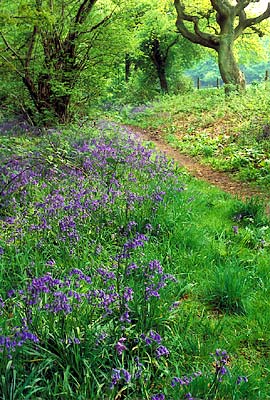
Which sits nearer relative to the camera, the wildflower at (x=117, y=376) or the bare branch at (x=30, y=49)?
the wildflower at (x=117, y=376)

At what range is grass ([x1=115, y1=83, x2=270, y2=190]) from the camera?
8602 millimetres

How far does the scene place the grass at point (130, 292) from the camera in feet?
7.64

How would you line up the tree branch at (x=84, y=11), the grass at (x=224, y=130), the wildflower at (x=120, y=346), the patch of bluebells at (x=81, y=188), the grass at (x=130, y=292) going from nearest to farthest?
the wildflower at (x=120, y=346) → the grass at (x=130, y=292) → the patch of bluebells at (x=81, y=188) → the grass at (x=224, y=130) → the tree branch at (x=84, y=11)

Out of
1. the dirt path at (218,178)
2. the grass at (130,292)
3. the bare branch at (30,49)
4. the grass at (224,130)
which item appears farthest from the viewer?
the bare branch at (30,49)

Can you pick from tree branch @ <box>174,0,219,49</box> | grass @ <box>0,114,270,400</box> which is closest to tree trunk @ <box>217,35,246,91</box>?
tree branch @ <box>174,0,219,49</box>

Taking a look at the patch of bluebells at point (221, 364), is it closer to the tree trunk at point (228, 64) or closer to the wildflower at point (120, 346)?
the wildflower at point (120, 346)

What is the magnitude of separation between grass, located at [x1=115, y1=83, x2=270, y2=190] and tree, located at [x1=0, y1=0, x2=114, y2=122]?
11.7ft

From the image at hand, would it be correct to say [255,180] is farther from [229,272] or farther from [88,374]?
[88,374]

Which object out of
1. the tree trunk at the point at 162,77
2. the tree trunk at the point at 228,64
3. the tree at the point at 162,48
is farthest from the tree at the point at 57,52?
the tree trunk at the point at 162,77

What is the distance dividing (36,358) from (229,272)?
179cm

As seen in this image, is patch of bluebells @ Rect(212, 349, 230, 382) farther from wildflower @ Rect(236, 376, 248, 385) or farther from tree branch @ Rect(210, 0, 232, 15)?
tree branch @ Rect(210, 0, 232, 15)

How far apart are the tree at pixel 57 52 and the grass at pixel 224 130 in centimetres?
357

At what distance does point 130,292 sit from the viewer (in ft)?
8.52

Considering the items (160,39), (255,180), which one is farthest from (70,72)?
(160,39)
